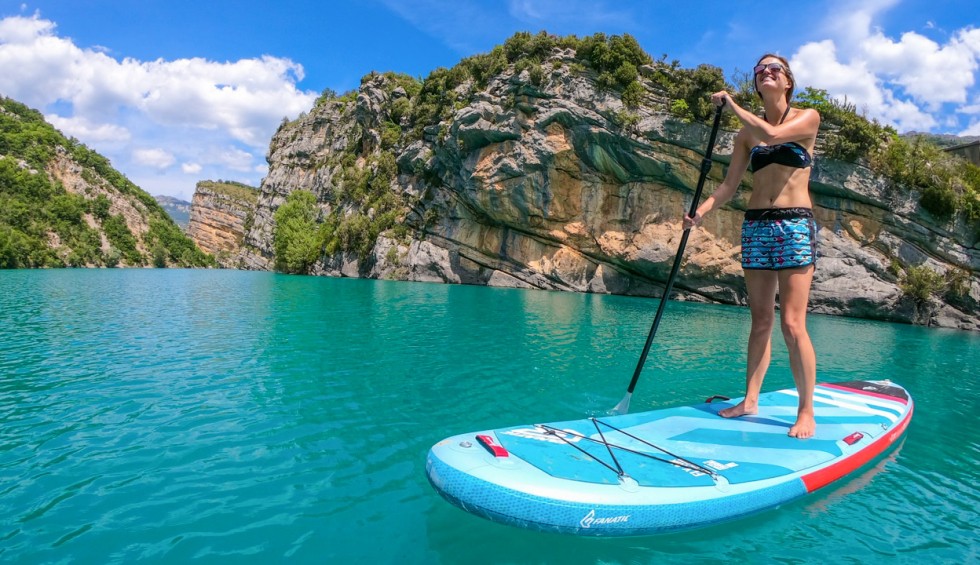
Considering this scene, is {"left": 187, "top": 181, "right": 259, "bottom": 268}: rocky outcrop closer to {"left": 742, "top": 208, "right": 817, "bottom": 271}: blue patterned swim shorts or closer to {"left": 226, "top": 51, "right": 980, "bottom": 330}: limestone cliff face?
{"left": 226, "top": 51, "right": 980, "bottom": 330}: limestone cliff face

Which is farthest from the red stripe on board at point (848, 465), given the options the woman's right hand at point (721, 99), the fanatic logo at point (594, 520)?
the woman's right hand at point (721, 99)

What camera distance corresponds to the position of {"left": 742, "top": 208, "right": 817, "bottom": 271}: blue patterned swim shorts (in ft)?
17.6

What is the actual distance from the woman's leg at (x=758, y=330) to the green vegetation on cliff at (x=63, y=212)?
300 feet

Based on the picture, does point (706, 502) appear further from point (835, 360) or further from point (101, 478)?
point (835, 360)

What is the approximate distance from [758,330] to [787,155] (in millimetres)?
2127

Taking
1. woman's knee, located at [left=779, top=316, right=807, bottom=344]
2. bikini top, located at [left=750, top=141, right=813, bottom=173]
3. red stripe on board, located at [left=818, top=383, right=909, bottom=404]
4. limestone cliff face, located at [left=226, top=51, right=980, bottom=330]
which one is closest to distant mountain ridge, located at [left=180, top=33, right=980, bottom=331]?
limestone cliff face, located at [left=226, top=51, right=980, bottom=330]

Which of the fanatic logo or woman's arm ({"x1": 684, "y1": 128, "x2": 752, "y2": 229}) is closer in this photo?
the fanatic logo

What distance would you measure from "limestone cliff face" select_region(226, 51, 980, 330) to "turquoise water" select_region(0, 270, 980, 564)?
26.2m

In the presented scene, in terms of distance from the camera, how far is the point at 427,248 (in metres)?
54.5

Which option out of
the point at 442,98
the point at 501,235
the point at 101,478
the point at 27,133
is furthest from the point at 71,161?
the point at 101,478

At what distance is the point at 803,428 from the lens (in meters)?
5.55

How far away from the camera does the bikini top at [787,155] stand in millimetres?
5410

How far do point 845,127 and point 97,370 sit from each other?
45.8 metres

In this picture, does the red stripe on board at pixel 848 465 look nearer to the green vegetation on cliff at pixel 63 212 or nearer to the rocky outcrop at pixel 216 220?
the green vegetation on cliff at pixel 63 212
